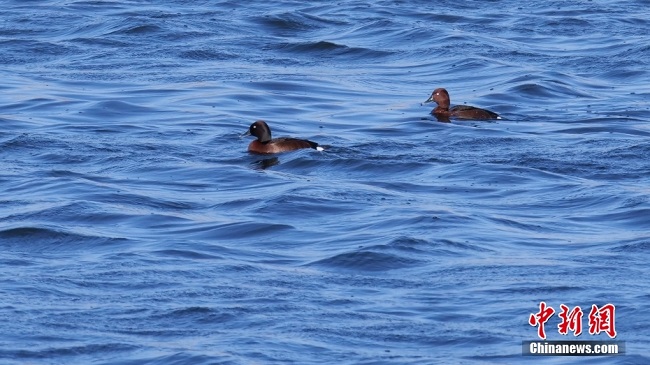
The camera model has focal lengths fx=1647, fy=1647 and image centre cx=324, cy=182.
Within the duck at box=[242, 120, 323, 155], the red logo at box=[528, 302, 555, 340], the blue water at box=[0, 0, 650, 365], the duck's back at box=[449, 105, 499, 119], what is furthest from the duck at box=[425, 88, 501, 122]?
the red logo at box=[528, 302, 555, 340]

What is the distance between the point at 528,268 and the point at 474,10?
18.0 meters

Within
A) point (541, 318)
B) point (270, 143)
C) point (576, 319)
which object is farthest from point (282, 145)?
point (576, 319)

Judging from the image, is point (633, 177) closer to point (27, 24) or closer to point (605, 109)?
point (605, 109)

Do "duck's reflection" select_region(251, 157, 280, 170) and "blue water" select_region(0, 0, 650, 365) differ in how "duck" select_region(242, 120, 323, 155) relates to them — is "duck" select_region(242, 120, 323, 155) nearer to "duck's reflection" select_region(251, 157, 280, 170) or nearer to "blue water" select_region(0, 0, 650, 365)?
"duck's reflection" select_region(251, 157, 280, 170)

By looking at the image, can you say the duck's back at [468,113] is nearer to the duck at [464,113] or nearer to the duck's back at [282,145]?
the duck at [464,113]

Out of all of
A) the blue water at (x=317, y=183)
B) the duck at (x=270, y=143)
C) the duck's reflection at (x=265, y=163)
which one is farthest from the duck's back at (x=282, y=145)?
the blue water at (x=317, y=183)

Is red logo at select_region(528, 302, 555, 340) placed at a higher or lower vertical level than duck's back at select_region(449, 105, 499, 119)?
higher

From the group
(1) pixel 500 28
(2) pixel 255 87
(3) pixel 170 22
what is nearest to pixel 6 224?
(2) pixel 255 87

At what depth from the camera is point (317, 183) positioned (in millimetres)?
17906

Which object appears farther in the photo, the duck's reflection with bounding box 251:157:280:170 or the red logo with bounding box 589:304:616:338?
the duck's reflection with bounding box 251:157:280:170

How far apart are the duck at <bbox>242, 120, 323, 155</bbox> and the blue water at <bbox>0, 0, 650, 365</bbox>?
262 mm

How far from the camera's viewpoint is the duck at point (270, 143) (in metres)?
19.4

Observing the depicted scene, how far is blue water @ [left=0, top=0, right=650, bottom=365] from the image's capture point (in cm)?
1233

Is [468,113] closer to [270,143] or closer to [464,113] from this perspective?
[464,113]
